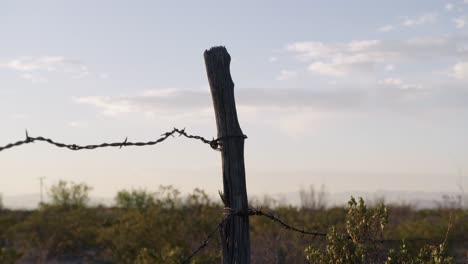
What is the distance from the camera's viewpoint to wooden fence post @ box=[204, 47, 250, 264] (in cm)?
465

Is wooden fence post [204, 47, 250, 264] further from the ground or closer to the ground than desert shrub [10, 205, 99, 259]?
further from the ground

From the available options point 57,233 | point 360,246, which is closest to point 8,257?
point 360,246

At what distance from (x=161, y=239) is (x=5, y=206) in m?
14.5

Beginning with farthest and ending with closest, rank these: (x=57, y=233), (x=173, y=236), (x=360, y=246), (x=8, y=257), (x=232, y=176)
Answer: (x=57, y=233) → (x=173, y=236) → (x=8, y=257) → (x=360, y=246) → (x=232, y=176)

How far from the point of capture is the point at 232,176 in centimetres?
466

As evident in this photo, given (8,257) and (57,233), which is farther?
(57,233)

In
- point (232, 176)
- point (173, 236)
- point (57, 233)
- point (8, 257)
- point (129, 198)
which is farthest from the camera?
point (129, 198)

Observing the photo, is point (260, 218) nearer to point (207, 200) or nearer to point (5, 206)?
point (207, 200)

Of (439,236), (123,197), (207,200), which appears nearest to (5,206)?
(123,197)

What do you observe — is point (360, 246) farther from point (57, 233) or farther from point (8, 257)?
point (57, 233)

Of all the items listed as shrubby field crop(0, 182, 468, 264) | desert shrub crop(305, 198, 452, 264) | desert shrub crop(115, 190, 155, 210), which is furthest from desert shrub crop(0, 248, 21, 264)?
desert shrub crop(115, 190, 155, 210)

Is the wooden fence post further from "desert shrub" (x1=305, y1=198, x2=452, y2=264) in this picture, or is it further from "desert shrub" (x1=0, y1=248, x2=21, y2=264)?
"desert shrub" (x1=0, y1=248, x2=21, y2=264)

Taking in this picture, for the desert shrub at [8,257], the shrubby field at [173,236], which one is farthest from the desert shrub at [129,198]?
the desert shrub at [8,257]

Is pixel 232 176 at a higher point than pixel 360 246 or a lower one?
higher
